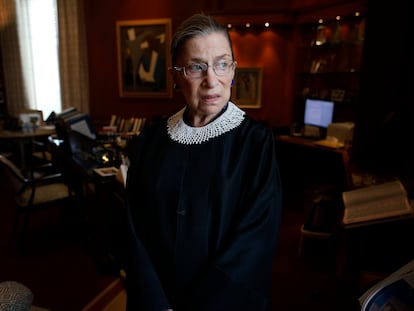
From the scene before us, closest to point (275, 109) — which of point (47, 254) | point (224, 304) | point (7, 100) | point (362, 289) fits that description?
point (47, 254)

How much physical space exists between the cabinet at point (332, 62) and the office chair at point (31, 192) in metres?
2.94

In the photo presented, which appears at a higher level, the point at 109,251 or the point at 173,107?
the point at 173,107

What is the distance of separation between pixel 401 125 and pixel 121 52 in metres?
4.31

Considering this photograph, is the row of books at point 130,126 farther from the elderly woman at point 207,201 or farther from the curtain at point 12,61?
the elderly woman at point 207,201

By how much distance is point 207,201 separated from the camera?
971 millimetres

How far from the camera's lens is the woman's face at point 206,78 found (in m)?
0.92

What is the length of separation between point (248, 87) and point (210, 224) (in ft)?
12.3

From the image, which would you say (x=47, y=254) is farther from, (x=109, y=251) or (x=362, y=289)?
(x=362, y=289)

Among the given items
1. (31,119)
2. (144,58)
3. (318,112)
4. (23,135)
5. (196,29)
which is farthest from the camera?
(144,58)

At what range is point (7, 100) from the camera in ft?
20.1

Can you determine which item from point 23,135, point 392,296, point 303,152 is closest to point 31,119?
point 23,135

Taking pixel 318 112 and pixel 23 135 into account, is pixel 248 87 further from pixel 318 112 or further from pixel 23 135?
pixel 23 135

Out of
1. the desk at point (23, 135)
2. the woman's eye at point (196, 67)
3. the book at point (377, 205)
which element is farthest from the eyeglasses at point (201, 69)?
the desk at point (23, 135)

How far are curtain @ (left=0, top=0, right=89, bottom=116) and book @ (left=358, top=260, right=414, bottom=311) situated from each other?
18.6 ft
